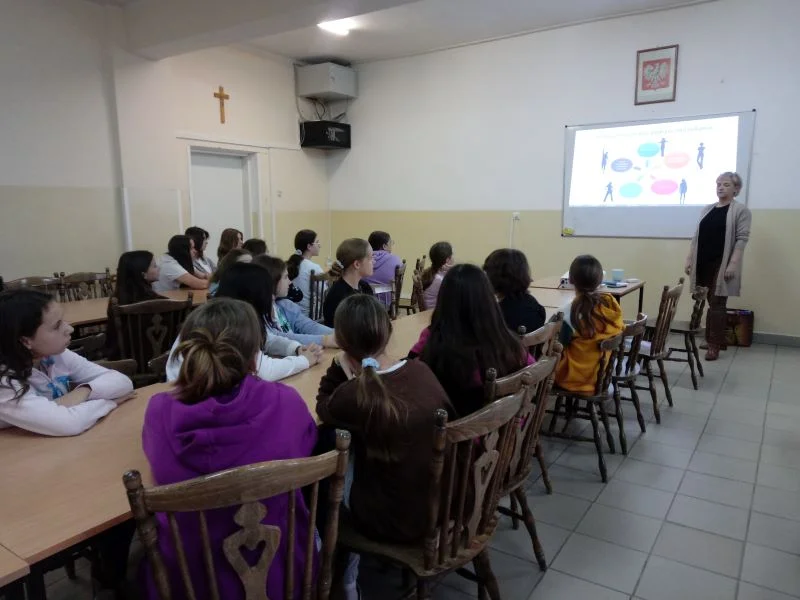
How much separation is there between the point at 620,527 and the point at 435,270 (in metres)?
2.22

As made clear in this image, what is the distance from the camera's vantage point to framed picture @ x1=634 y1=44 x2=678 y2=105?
17.3 ft

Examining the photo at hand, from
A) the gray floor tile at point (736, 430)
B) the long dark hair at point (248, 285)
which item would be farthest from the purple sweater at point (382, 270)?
the gray floor tile at point (736, 430)

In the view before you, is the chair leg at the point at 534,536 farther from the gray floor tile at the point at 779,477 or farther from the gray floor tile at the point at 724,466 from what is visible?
the gray floor tile at the point at 779,477

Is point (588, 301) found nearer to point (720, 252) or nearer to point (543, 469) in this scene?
point (543, 469)

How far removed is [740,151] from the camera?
16.7 ft

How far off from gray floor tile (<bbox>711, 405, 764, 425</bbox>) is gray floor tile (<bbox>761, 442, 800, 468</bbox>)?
1.16 feet

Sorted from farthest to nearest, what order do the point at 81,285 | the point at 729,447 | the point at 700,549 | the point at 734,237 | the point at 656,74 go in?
the point at 656,74 < the point at 734,237 < the point at 81,285 < the point at 729,447 < the point at 700,549

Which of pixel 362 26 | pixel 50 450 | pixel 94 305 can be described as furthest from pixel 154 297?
pixel 362 26

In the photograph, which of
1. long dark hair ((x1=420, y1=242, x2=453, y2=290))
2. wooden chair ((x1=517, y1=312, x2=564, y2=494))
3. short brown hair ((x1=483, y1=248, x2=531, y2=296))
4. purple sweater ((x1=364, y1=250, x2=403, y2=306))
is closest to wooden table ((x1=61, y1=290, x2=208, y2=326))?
purple sweater ((x1=364, y1=250, x2=403, y2=306))

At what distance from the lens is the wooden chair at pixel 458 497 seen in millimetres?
1335

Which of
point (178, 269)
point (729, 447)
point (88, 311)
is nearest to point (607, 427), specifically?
point (729, 447)

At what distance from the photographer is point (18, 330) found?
161 centimetres

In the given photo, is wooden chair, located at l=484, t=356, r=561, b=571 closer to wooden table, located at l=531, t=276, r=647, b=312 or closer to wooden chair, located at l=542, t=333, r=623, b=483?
wooden chair, located at l=542, t=333, r=623, b=483

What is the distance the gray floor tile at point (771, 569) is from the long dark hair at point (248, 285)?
6.43ft
